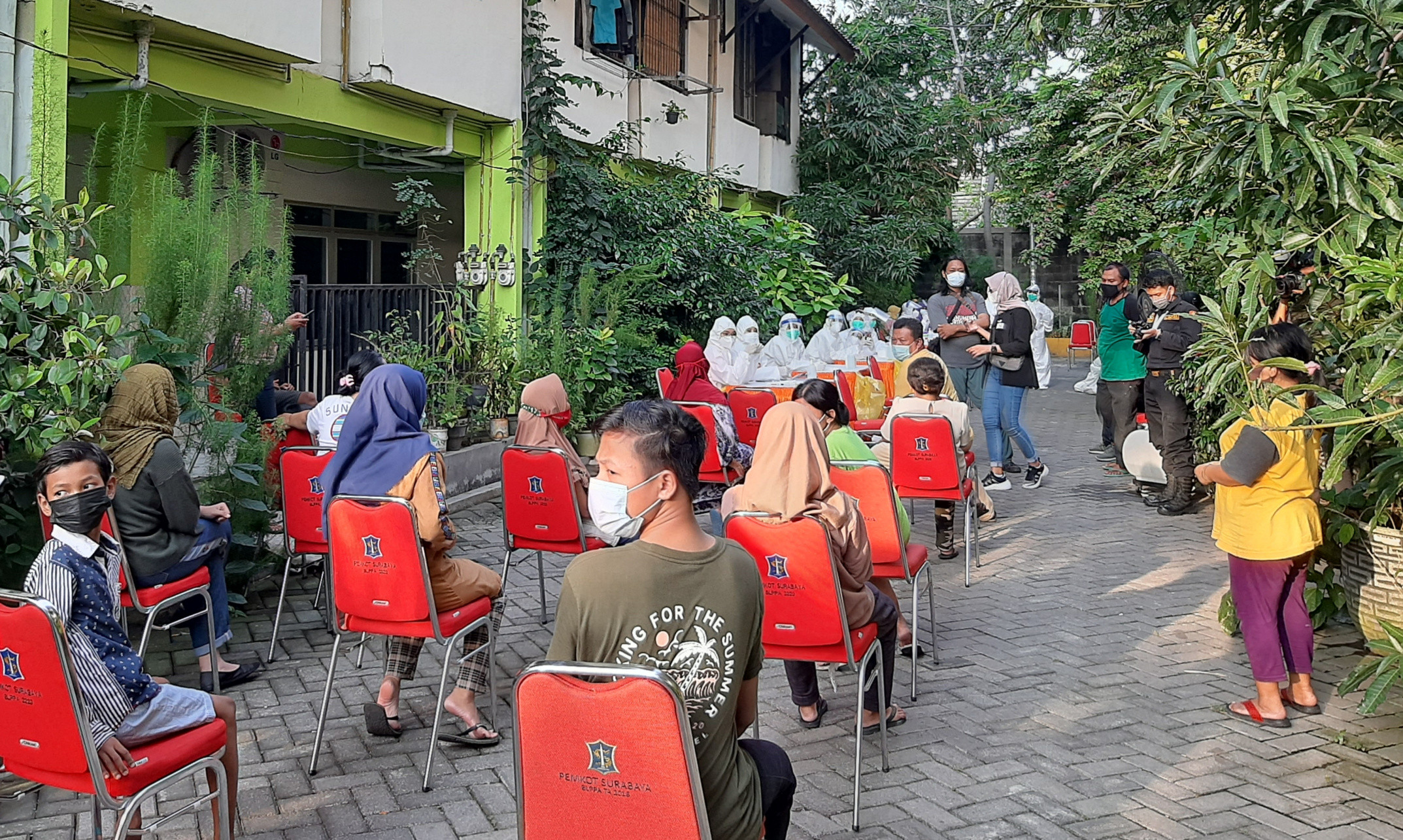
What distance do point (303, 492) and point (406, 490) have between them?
129cm

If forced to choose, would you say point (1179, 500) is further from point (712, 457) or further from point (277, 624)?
point (277, 624)

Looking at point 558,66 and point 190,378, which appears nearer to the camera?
point 190,378

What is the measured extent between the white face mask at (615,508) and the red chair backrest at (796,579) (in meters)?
0.91

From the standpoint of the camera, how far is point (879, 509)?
491 centimetres

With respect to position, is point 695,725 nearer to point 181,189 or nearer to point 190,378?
point 190,378

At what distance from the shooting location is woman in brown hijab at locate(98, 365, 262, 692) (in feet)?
15.0

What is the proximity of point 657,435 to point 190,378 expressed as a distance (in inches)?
151

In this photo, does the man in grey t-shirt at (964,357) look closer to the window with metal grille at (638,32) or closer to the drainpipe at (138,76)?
the window with metal grille at (638,32)

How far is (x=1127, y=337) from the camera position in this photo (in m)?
9.31

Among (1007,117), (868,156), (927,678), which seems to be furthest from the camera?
(868,156)

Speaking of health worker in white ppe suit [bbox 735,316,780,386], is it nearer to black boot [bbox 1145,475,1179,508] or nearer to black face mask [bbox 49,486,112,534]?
black boot [bbox 1145,475,1179,508]

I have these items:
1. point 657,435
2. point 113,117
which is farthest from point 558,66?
point 657,435

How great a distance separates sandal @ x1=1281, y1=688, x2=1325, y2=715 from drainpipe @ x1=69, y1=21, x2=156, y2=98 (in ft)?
22.1

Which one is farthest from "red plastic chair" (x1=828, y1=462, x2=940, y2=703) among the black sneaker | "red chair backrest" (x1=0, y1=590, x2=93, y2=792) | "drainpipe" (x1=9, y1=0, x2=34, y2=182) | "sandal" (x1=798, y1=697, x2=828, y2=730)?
the black sneaker
